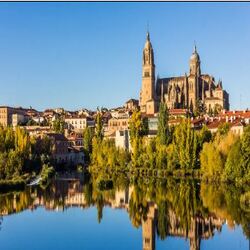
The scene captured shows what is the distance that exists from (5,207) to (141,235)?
792 cm

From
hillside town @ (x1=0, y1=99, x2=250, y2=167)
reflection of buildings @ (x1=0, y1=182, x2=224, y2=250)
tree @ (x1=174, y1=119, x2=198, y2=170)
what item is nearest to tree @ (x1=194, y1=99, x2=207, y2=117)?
hillside town @ (x1=0, y1=99, x2=250, y2=167)

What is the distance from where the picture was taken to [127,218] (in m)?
23.6

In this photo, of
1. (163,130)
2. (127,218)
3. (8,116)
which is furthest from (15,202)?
(8,116)

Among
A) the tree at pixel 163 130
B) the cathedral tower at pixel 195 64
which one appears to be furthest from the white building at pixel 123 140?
the cathedral tower at pixel 195 64

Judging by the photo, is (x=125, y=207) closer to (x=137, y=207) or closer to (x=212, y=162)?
(x=137, y=207)

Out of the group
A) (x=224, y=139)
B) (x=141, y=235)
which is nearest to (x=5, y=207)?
(x=141, y=235)

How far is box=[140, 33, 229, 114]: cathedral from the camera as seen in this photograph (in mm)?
79312

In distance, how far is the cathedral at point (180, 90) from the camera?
79312mm

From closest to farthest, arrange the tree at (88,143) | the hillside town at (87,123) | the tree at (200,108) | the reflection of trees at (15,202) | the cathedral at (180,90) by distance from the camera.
Result: the reflection of trees at (15,202) < the hillside town at (87,123) < the tree at (88,143) < the tree at (200,108) < the cathedral at (180,90)

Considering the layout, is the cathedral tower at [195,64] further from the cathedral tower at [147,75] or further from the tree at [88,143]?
the tree at [88,143]

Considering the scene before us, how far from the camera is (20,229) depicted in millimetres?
20906

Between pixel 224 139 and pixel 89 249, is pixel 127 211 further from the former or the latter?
pixel 224 139

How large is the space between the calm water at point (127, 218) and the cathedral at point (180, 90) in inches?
1851

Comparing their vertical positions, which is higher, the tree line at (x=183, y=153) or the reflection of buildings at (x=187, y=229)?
the tree line at (x=183, y=153)
